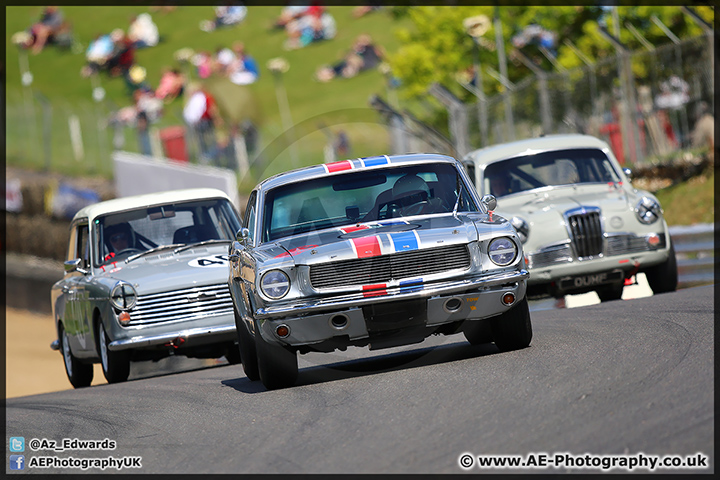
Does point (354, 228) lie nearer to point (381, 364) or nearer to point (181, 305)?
point (381, 364)

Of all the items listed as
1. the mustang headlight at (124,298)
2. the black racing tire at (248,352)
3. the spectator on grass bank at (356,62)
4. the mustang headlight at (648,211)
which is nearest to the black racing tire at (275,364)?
the black racing tire at (248,352)

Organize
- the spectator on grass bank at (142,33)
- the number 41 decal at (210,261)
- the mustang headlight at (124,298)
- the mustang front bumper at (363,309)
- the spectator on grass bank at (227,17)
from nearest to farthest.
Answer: the mustang front bumper at (363,309) → the mustang headlight at (124,298) → the number 41 decal at (210,261) → the spectator on grass bank at (142,33) → the spectator on grass bank at (227,17)

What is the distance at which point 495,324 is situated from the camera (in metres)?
8.05

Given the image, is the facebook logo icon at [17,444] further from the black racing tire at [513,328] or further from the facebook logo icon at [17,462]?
the black racing tire at [513,328]

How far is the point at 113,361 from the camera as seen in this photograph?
36.9 ft

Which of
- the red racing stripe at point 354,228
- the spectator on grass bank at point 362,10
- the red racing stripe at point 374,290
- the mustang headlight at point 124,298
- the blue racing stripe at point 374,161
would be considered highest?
the spectator on grass bank at point 362,10

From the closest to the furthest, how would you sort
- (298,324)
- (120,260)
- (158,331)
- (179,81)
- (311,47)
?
(298,324) < (158,331) < (120,260) < (179,81) < (311,47)

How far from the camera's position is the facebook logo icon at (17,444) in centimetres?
744

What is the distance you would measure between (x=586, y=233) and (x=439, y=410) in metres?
5.94

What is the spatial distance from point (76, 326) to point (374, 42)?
49463 millimetres

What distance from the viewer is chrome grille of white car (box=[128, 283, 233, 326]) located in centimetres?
1108

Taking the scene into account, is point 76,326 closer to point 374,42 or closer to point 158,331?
point 158,331

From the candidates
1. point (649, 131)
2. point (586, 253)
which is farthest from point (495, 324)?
point (649, 131)

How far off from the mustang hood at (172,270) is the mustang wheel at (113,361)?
2.00 feet
